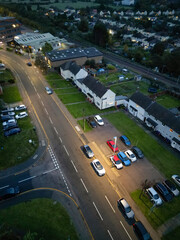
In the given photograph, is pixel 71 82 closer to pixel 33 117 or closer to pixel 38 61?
pixel 38 61

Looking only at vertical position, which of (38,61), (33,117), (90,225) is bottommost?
(90,225)

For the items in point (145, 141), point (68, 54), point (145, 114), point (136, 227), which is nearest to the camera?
point (136, 227)

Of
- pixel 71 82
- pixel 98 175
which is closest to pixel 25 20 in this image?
pixel 71 82

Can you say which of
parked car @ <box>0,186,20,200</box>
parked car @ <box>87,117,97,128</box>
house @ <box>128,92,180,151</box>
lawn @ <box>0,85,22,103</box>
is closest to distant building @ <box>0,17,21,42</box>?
lawn @ <box>0,85,22,103</box>

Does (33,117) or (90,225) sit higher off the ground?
(33,117)

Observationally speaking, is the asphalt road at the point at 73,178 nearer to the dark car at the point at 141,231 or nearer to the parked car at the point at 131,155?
the dark car at the point at 141,231

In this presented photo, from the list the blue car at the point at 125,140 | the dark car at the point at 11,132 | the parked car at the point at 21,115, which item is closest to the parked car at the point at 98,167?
the blue car at the point at 125,140

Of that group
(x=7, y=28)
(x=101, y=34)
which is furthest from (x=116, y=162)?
(x=7, y=28)
